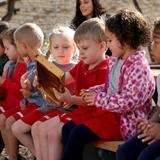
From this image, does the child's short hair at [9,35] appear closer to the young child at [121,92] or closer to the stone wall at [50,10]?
the young child at [121,92]

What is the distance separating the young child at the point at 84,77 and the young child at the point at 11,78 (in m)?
1.00

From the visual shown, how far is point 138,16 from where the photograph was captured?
182 inches

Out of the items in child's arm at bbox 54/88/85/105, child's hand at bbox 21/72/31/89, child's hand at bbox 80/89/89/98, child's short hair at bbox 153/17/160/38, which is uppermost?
child's short hair at bbox 153/17/160/38

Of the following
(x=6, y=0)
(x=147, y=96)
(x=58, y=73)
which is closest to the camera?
(x=147, y=96)

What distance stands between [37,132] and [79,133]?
554 mm

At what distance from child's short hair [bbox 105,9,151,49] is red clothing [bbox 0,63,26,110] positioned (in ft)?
5.40

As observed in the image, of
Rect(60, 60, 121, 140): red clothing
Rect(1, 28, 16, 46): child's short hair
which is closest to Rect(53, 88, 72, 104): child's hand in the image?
Rect(60, 60, 121, 140): red clothing

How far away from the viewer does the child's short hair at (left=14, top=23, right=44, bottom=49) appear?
578 centimetres

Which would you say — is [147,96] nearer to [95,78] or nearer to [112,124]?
[112,124]

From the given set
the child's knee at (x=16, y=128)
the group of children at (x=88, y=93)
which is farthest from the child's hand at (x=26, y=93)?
the child's knee at (x=16, y=128)

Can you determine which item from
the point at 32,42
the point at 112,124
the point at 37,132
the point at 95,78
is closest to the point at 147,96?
the point at 112,124

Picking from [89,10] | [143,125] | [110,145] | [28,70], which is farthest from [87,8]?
[143,125]

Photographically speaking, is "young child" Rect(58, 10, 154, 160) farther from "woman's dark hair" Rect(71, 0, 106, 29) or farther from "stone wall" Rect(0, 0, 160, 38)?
"stone wall" Rect(0, 0, 160, 38)

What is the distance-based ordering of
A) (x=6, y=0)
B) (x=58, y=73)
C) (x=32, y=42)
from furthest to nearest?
(x=6, y=0), (x=32, y=42), (x=58, y=73)
